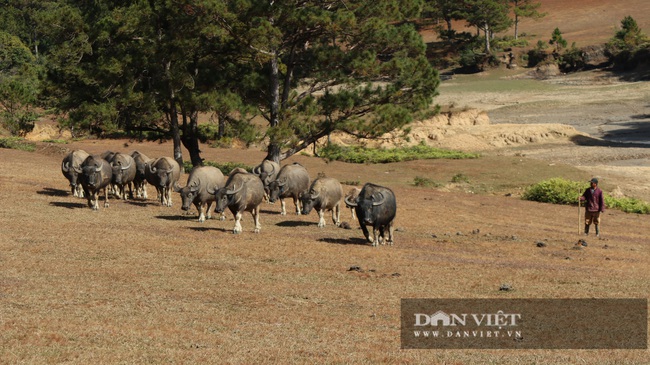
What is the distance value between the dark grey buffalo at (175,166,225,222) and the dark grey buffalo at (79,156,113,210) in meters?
2.97

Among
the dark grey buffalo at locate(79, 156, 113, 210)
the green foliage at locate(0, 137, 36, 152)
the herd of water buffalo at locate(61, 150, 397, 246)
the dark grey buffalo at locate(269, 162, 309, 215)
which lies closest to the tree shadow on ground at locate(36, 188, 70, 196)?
the herd of water buffalo at locate(61, 150, 397, 246)

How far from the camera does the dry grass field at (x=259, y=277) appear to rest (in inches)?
494

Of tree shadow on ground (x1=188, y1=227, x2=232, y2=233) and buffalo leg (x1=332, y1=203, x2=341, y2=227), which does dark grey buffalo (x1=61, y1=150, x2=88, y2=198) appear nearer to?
tree shadow on ground (x1=188, y1=227, x2=232, y2=233)

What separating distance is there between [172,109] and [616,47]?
272 feet

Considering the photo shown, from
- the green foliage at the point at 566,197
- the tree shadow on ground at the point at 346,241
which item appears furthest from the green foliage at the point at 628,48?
the tree shadow on ground at the point at 346,241

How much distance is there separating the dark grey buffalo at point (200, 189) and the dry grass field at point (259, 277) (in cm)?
60

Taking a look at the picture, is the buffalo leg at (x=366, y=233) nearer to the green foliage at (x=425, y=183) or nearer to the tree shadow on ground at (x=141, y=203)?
the tree shadow on ground at (x=141, y=203)

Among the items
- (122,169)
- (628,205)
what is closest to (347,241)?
(122,169)

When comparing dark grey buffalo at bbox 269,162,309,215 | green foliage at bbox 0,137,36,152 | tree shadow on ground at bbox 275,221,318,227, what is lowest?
tree shadow on ground at bbox 275,221,318,227

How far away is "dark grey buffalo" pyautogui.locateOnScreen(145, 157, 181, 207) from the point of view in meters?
28.8

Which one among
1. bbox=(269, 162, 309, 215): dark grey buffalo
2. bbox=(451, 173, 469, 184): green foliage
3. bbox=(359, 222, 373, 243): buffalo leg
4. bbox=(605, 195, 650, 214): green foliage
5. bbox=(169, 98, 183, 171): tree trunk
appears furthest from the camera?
bbox=(451, 173, 469, 184): green foliage

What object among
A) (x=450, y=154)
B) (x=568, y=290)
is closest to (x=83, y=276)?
(x=568, y=290)

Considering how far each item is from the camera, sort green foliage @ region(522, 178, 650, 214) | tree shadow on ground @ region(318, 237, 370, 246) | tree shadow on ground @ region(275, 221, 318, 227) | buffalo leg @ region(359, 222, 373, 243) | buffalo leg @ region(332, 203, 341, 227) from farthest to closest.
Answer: green foliage @ region(522, 178, 650, 214) < buffalo leg @ region(332, 203, 341, 227) < tree shadow on ground @ region(275, 221, 318, 227) < tree shadow on ground @ region(318, 237, 370, 246) < buffalo leg @ region(359, 222, 373, 243)

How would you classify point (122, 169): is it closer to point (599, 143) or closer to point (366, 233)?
point (366, 233)
